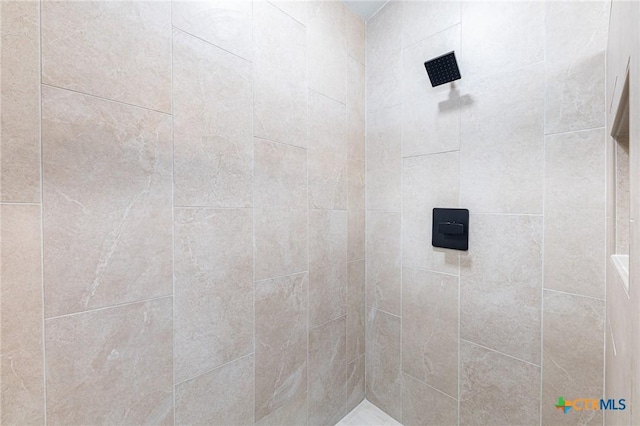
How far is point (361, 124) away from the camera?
161 cm

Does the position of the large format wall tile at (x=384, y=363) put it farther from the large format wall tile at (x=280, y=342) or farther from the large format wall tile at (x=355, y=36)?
the large format wall tile at (x=355, y=36)

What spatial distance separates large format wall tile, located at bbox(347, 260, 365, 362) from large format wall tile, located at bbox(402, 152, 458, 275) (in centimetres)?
27

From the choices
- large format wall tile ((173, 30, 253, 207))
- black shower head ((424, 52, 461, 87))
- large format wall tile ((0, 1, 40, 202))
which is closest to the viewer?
large format wall tile ((0, 1, 40, 202))

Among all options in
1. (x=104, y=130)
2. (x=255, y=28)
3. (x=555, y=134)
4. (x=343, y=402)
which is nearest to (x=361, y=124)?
(x=255, y=28)

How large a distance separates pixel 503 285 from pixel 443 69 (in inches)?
37.0

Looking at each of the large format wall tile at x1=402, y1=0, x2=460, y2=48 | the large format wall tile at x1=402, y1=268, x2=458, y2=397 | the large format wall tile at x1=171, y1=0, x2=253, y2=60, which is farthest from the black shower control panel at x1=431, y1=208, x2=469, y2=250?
the large format wall tile at x1=171, y1=0, x2=253, y2=60

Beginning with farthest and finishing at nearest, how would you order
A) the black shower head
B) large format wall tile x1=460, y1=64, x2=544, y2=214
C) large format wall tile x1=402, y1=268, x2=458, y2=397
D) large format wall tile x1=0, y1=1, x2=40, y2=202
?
large format wall tile x1=402, y1=268, x2=458, y2=397 → the black shower head → large format wall tile x1=460, y1=64, x2=544, y2=214 → large format wall tile x1=0, y1=1, x2=40, y2=202

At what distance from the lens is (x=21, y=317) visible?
2.19 ft

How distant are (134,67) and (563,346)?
66.2 inches

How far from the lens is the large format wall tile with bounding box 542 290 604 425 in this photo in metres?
0.96

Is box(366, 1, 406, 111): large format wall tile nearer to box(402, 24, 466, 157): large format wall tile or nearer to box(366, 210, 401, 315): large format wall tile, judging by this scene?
box(402, 24, 466, 157): large format wall tile

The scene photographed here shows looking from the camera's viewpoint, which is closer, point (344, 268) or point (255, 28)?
point (255, 28)

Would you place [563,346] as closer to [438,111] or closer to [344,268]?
[344,268]

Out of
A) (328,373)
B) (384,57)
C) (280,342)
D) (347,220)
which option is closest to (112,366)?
(280,342)
